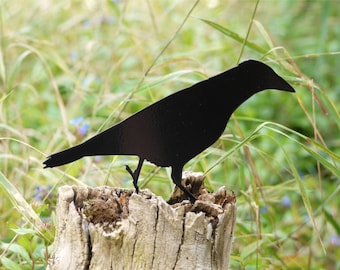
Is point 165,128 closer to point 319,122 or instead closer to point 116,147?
point 116,147

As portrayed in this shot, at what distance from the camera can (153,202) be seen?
152cm

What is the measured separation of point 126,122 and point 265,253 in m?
0.95

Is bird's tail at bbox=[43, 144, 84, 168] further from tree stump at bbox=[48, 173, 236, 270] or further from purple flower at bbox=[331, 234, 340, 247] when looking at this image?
purple flower at bbox=[331, 234, 340, 247]

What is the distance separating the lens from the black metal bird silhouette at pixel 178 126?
164 cm

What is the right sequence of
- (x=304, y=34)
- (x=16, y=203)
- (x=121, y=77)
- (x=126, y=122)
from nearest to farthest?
(x=126, y=122) < (x=16, y=203) < (x=121, y=77) < (x=304, y=34)

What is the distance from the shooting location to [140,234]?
152 cm

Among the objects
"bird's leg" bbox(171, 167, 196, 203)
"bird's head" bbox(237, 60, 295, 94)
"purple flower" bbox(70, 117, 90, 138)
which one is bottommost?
"purple flower" bbox(70, 117, 90, 138)

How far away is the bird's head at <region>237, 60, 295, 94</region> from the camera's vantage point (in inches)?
67.0

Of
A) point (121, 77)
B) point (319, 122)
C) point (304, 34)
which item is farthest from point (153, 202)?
point (304, 34)

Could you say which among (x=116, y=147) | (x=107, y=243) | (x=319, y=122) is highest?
(x=116, y=147)

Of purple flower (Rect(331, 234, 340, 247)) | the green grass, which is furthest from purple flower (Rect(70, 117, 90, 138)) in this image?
purple flower (Rect(331, 234, 340, 247))

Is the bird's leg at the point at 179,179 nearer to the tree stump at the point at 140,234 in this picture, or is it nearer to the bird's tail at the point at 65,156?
the tree stump at the point at 140,234

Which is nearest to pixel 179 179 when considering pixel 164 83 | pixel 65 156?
pixel 65 156

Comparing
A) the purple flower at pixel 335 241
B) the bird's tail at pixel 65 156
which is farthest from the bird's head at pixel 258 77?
the purple flower at pixel 335 241
